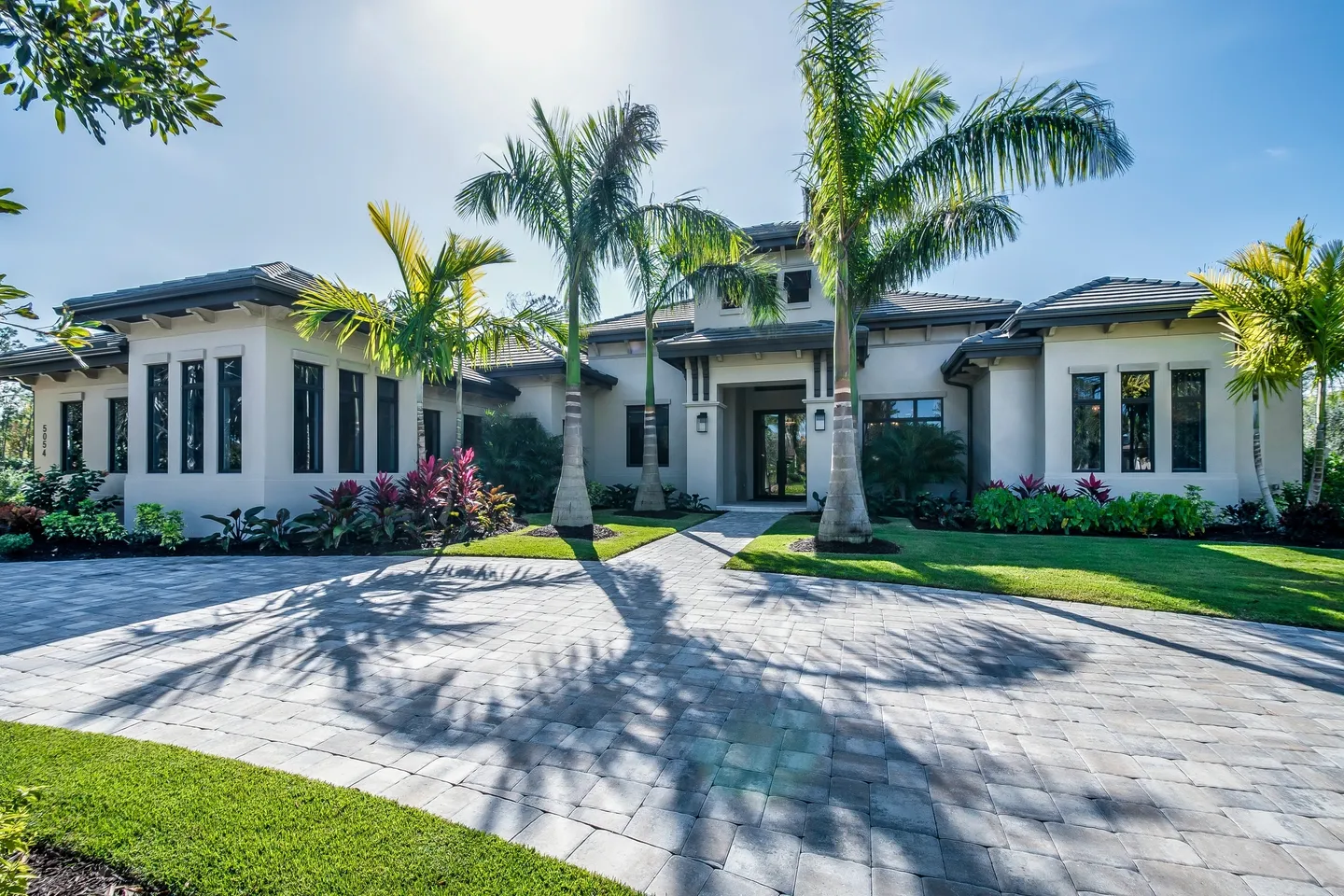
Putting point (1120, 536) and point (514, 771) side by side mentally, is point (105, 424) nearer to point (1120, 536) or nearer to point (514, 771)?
point (514, 771)

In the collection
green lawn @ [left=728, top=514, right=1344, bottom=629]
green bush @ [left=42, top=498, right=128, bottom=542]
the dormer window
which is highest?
the dormer window

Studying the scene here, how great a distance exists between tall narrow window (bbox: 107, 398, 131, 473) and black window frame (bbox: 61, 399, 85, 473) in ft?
4.26

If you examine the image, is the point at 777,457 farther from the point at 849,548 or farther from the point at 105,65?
the point at 105,65

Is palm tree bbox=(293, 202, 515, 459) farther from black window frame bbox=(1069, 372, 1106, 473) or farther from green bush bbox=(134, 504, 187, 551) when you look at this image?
black window frame bbox=(1069, 372, 1106, 473)

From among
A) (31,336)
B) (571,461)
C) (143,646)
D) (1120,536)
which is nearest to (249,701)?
(143,646)

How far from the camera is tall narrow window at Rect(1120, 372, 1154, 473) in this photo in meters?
12.0

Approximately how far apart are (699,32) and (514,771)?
8553 mm

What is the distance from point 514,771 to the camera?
112 inches

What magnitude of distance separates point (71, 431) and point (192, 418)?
706 cm

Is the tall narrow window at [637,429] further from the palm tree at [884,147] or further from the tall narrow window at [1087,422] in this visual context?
the tall narrow window at [1087,422]

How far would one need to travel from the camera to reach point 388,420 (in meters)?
12.9

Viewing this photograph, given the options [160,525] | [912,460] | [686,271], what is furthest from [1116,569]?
[160,525]

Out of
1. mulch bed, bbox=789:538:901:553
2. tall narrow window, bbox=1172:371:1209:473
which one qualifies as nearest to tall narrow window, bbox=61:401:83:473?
mulch bed, bbox=789:538:901:553

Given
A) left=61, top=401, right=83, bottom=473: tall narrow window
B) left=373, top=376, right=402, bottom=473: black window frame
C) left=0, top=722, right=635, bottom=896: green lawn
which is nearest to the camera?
left=0, top=722, right=635, bottom=896: green lawn
